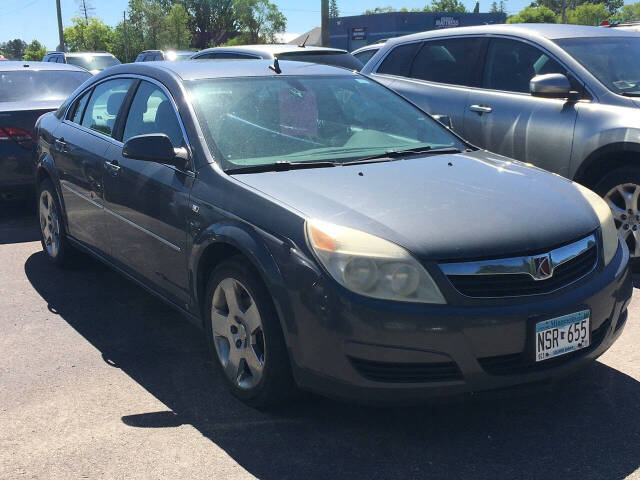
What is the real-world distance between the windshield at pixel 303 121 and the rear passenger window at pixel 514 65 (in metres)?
1.87

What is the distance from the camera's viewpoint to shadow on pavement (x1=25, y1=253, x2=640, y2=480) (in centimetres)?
320

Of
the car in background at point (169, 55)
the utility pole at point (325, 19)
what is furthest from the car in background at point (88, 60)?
the utility pole at point (325, 19)

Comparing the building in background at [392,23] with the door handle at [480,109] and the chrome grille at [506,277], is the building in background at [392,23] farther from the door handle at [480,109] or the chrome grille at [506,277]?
the chrome grille at [506,277]

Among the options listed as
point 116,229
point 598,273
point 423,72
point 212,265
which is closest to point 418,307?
point 598,273

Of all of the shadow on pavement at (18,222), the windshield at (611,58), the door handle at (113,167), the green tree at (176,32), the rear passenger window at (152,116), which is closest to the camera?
the rear passenger window at (152,116)

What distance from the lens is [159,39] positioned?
3305 inches

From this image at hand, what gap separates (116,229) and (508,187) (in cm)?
241

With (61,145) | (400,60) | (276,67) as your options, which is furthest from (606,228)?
(400,60)

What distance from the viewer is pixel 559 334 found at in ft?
10.8

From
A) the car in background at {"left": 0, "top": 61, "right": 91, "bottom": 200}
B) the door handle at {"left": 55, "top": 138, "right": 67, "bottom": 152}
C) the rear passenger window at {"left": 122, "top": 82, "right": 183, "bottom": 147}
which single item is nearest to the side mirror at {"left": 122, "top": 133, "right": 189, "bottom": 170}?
the rear passenger window at {"left": 122, "top": 82, "right": 183, "bottom": 147}

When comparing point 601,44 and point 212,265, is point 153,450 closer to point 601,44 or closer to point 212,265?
point 212,265

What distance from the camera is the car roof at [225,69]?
4.65m

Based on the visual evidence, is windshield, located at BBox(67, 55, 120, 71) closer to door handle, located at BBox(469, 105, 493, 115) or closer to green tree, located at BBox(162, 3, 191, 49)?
door handle, located at BBox(469, 105, 493, 115)

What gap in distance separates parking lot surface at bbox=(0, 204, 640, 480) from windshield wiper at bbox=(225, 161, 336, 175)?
3.57ft
